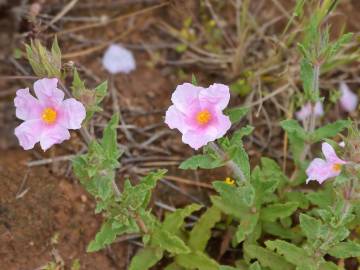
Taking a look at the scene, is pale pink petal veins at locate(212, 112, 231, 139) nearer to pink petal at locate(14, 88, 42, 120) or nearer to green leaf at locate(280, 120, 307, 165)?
green leaf at locate(280, 120, 307, 165)

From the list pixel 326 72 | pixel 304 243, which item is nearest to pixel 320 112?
pixel 326 72

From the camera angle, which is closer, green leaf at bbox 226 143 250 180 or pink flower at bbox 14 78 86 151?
pink flower at bbox 14 78 86 151

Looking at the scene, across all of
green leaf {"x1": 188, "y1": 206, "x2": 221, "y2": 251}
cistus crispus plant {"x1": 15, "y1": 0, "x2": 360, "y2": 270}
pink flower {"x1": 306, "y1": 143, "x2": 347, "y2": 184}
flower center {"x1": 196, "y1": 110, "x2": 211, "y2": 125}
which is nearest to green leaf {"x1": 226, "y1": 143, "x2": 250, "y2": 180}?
cistus crispus plant {"x1": 15, "y1": 0, "x2": 360, "y2": 270}

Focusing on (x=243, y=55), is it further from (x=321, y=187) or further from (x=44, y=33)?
(x=44, y=33)

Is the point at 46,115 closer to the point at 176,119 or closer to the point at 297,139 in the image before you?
the point at 176,119

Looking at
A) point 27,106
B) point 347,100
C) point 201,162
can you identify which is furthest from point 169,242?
point 347,100

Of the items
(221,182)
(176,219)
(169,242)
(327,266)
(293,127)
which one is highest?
(293,127)

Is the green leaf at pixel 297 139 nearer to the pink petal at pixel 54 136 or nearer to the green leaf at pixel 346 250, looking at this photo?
the green leaf at pixel 346 250

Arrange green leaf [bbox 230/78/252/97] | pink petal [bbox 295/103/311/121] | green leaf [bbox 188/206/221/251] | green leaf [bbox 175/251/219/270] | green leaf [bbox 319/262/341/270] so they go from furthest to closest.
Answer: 1. green leaf [bbox 230/78/252/97]
2. pink petal [bbox 295/103/311/121]
3. green leaf [bbox 188/206/221/251]
4. green leaf [bbox 175/251/219/270]
5. green leaf [bbox 319/262/341/270]

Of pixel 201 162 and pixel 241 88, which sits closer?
pixel 201 162
